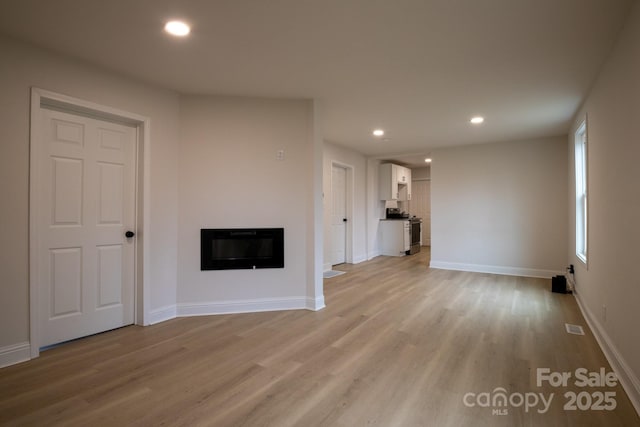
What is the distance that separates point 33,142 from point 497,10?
3440mm

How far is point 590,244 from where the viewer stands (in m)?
3.30

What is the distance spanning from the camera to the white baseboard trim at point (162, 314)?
3275 mm

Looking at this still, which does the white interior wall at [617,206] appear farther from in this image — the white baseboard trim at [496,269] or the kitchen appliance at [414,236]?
the kitchen appliance at [414,236]

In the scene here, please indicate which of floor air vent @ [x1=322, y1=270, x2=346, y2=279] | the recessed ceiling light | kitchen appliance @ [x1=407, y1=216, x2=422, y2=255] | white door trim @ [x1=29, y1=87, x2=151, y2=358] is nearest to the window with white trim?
floor air vent @ [x1=322, y1=270, x2=346, y2=279]

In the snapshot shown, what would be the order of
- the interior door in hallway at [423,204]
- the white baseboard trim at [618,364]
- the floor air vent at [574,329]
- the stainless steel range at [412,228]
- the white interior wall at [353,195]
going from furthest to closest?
the interior door in hallway at [423,204], the stainless steel range at [412,228], the white interior wall at [353,195], the floor air vent at [574,329], the white baseboard trim at [618,364]

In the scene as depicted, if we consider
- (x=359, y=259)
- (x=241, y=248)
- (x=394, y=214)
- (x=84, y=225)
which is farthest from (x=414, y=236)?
(x=84, y=225)

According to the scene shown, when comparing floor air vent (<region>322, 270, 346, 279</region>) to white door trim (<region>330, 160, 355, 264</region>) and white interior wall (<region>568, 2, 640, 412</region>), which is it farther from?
white interior wall (<region>568, 2, 640, 412</region>)

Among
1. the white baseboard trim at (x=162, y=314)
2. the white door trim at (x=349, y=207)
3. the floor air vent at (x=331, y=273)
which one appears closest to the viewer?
the white baseboard trim at (x=162, y=314)

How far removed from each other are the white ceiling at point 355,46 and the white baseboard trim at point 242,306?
2300mm

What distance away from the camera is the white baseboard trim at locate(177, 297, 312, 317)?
3.52 meters

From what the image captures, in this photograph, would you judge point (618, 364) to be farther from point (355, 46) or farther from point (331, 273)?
point (331, 273)

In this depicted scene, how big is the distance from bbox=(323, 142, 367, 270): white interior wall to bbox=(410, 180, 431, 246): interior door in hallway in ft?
10.7

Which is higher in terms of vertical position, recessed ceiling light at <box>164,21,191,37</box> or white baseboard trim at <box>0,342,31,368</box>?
recessed ceiling light at <box>164,21,191,37</box>

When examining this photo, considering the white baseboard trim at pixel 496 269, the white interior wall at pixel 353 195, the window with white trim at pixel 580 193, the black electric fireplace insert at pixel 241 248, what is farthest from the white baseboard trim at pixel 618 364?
the white interior wall at pixel 353 195
